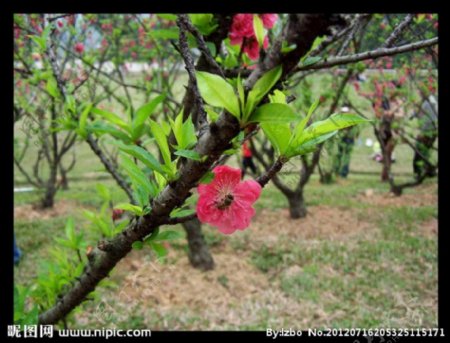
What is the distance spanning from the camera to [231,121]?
2.06 feet

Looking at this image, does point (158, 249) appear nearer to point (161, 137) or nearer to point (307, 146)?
point (161, 137)

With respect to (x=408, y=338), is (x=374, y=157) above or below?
above

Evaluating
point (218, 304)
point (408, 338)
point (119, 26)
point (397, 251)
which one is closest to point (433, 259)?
point (397, 251)

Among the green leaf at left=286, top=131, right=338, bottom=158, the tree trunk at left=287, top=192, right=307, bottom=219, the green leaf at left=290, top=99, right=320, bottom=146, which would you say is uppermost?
the green leaf at left=290, top=99, right=320, bottom=146

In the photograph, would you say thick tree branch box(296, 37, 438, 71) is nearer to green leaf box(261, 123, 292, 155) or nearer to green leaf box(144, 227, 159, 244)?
green leaf box(261, 123, 292, 155)

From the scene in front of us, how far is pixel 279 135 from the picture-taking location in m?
0.78

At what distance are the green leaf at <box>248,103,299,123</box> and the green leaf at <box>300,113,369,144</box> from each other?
189mm

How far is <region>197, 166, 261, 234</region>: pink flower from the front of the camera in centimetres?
87

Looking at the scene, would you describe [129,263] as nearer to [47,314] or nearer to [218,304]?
[218,304]

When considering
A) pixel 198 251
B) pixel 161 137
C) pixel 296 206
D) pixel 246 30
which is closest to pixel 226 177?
pixel 161 137

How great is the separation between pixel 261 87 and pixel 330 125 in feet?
0.86

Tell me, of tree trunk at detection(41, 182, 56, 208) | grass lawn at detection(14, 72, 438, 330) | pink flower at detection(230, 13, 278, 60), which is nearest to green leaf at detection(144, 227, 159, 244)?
pink flower at detection(230, 13, 278, 60)

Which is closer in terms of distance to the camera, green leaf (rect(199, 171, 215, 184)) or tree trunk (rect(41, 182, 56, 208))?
green leaf (rect(199, 171, 215, 184))

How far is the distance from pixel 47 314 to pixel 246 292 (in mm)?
2279
